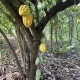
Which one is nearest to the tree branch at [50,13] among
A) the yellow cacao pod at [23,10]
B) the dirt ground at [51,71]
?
the yellow cacao pod at [23,10]

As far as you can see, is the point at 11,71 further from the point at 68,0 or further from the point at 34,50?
the point at 68,0

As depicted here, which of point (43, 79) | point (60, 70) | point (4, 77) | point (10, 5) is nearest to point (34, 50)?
point (10, 5)

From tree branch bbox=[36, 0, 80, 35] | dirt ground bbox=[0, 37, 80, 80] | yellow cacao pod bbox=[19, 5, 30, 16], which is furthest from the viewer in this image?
dirt ground bbox=[0, 37, 80, 80]

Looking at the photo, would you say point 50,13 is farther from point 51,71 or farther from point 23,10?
point 51,71

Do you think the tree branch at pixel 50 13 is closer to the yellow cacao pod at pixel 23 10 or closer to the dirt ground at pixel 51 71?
the yellow cacao pod at pixel 23 10

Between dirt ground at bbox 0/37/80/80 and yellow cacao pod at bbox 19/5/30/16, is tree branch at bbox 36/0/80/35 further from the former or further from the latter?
dirt ground at bbox 0/37/80/80

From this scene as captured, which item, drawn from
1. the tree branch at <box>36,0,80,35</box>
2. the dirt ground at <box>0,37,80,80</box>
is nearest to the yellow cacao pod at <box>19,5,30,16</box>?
the tree branch at <box>36,0,80,35</box>

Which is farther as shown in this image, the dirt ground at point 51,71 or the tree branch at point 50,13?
the dirt ground at point 51,71

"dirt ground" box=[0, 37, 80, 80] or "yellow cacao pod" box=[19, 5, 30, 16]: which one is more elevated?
"yellow cacao pod" box=[19, 5, 30, 16]

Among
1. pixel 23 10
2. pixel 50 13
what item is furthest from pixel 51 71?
pixel 23 10

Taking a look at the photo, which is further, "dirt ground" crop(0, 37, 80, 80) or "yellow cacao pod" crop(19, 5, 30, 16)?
"dirt ground" crop(0, 37, 80, 80)

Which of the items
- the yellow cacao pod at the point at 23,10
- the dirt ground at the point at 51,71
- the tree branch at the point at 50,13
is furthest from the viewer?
the dirt ground at the point at 51,71

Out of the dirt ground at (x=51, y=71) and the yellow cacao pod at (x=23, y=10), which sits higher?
the yellow cacao pod at (x=23, y=10)

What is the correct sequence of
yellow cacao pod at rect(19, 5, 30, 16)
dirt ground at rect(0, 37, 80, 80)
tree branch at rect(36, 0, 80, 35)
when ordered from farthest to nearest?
dirt ground at rect(0, 37, 80, 80) < tree branch at rect(36, 0, 80, 35) < yellow cacao pod at rect(19, 5, 30, 16)
